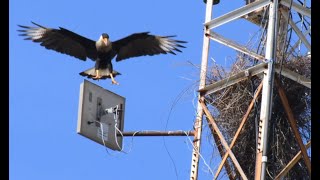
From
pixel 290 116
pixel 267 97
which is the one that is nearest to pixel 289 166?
pixel 290 116

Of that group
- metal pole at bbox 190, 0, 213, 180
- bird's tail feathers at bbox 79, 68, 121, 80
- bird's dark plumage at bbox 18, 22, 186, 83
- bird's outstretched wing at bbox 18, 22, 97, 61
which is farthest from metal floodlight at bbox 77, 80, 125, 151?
bird's outstretched wing at bbox 18, 22, 97, 61

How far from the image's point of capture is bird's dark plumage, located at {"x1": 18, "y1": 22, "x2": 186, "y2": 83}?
37.0ft

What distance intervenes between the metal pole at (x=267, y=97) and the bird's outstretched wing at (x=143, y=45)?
4.25 metres

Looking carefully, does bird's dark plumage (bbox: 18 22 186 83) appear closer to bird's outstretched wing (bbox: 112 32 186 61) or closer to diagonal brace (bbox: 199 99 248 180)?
bird's outstretched wing (bbox: 112 32 186 61)

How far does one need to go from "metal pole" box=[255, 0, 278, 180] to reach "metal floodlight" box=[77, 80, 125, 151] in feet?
5.03

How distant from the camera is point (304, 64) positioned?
7.61 m

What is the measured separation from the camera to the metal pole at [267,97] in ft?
20.9

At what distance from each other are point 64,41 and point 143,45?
3.49ft

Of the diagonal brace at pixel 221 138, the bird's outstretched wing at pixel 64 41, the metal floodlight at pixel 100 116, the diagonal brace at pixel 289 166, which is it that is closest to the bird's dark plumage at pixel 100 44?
the bird's outstretched wing at pixel 64 41

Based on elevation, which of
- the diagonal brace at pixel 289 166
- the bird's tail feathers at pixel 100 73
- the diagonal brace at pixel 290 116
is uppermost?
the bird's tail feathers at pixel 100 73

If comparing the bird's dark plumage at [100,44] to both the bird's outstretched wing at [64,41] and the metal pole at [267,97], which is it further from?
the metal pole at [267,97]
